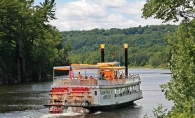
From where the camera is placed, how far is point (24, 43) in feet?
335

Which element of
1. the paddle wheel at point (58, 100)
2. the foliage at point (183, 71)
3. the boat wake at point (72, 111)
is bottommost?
the boat wake at point (72, 111)

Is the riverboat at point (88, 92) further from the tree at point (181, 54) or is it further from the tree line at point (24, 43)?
the tree line at point (24, 43)

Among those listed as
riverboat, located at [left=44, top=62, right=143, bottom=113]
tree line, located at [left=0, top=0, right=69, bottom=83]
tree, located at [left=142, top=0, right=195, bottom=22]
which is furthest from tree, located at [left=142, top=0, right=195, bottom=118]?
tree line, located at [left=0, top=0, right=69, bottom=83]

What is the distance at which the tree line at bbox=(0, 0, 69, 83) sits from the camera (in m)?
89.7

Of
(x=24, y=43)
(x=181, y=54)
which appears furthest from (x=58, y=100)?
(x=24, y=43)

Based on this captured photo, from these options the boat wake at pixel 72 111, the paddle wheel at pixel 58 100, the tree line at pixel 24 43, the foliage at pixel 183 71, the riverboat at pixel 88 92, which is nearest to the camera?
the foliage at pixel 183 71

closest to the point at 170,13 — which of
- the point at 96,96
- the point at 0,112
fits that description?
the point at 96,96

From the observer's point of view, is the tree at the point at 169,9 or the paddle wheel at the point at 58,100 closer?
the tree at the point at 169,9

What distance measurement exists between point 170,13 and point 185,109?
15.3ft

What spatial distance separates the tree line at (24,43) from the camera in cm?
8969

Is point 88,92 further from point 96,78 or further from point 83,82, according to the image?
point 96,78

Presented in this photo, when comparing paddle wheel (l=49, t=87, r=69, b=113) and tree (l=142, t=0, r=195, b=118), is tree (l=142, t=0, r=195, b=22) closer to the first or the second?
tree (l=142, t=0, r=195, b=118)

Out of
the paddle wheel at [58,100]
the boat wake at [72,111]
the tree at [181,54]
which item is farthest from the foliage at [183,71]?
the paddle wheel at [58,100]

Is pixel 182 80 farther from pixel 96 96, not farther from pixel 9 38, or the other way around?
pixel 9 38
